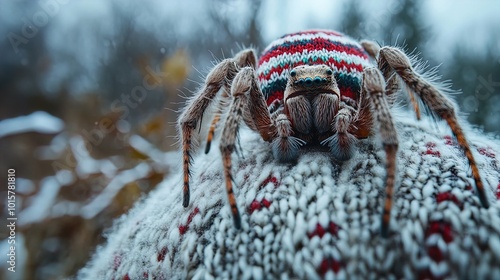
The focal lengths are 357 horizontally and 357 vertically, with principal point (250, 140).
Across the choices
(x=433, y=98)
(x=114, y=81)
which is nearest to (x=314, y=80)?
(x=433, y=98)

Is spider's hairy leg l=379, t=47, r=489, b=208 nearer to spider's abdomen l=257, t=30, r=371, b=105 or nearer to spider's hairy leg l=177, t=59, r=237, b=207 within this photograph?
spider's abdomen l=257, t=30, r=371, b=105

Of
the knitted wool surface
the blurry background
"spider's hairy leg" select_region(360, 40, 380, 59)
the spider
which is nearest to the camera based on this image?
the knitted wool surface

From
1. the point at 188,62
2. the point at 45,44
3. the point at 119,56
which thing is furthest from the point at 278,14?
the point at 45,44

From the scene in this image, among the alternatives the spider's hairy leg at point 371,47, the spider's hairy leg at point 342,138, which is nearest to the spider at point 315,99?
the spider's hairy leg at point 342,138

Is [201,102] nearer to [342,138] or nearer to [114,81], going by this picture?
[342,138]

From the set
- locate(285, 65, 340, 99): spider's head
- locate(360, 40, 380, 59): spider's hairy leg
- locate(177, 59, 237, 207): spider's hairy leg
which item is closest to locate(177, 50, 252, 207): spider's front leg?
locate(177, 59, 237, 207): spider's hairy leg

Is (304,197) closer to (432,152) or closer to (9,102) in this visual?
(432,152)
